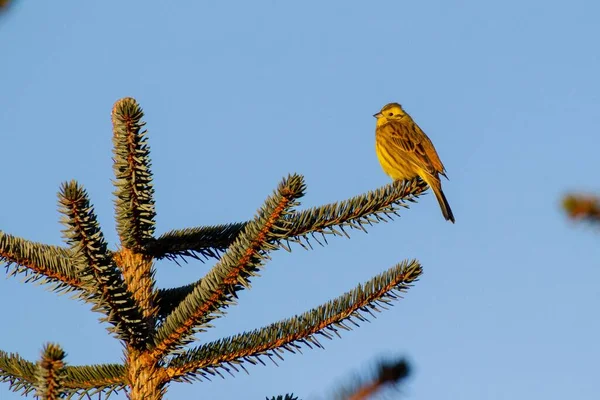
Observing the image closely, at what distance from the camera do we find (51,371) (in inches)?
76.7

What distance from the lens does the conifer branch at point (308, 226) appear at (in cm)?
363

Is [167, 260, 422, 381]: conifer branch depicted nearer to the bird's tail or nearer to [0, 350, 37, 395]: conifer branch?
[0, 350, 37, 395]: conifer branch

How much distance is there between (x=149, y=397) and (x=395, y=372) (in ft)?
5.25

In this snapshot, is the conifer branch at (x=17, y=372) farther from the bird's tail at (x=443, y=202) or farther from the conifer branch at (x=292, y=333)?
the bird's tail at (x=443, y=202)

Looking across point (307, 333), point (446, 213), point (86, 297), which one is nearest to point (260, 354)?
point (307, 333)

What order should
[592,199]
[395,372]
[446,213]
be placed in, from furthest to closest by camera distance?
1. [446,213]
2. [395,372]
3. [592,199]

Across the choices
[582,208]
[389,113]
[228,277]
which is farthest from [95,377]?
[389,113]

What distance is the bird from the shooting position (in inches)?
363

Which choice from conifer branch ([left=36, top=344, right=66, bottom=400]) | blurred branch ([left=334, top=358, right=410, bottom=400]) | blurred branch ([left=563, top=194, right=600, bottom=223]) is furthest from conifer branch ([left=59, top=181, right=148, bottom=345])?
blurred branch ([left=563, top=194, right=600, bottom=223])

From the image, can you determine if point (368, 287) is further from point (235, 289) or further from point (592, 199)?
point (592, 199)

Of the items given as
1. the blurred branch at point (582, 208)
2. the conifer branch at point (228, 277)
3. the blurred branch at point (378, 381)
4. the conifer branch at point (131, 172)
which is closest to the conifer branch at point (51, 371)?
the blurred branch at point (378, 381)

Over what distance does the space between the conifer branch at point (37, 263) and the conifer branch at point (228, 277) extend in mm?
521

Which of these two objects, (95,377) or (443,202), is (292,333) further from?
(443,202)

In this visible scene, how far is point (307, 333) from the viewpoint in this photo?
3152 millimetres
